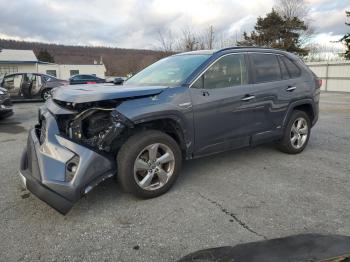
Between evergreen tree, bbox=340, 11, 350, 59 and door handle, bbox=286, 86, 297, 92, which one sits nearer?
door handle, bbox=286, 86, 297, 92

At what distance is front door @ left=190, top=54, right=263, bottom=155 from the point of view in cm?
422

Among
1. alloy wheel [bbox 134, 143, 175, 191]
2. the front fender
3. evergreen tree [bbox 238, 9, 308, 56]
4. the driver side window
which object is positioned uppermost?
evergreen tree [bbox 238, 9, 308, 56]

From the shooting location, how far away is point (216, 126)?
172 inches

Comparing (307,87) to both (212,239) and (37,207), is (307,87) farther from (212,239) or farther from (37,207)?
(37,207)

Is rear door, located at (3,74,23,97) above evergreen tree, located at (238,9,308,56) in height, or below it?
below

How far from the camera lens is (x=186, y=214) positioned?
11.6ft

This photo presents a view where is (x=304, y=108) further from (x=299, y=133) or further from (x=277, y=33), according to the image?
(x=277, y=33)

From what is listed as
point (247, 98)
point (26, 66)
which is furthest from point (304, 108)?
point (26, 66)

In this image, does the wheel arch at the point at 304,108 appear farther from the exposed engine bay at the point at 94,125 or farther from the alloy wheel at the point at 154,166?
the exposed engine bay at the point at 94,125

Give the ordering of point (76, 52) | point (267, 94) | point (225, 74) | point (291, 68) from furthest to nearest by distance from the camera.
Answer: point (76, 52) → point (291, 68) → point (267, 94) → point (225, 74)

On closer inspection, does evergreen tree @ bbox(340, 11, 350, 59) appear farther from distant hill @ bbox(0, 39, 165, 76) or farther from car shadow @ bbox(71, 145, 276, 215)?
distant hill @ bbox(0, 39, 165, 76)

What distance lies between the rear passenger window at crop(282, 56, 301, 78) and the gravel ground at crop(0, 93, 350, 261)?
144 cm

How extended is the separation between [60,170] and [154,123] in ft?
3.89

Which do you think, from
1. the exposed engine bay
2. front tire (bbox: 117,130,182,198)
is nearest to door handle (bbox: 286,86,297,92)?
front tire (bbox: 117,130,182,198)
